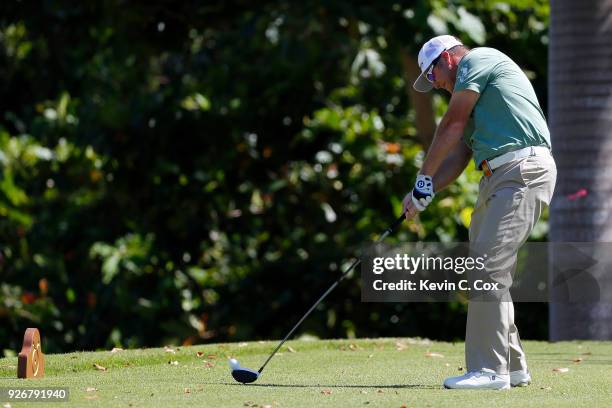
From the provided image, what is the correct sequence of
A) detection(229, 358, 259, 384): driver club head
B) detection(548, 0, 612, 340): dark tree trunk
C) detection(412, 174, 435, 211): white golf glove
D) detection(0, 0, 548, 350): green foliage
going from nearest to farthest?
detection(412, 174, 435, 211): white golf glove < detection(229, 358, 259, 384): driver club head < detection(548, 0, 612, 340): dark tree trunk < detection(0, 0, 548, 350): green foliage

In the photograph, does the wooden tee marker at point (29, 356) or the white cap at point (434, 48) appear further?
the wooden tee marker at point (29, 356)

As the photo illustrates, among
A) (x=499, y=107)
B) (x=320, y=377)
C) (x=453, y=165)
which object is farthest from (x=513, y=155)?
(x=320, y=377)

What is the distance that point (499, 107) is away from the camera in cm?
611

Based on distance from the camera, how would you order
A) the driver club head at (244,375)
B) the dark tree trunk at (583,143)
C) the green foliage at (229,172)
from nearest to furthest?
the driver club head at (244,375) → the dark tree trunk at (583,143) → the green foliage at (229,172)

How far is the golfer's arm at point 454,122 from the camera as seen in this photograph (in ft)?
20.1

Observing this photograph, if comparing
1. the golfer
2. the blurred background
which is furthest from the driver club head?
the blurred background

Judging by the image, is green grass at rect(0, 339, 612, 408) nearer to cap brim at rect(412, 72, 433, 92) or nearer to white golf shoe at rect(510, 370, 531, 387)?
white golf shoe at rect(510, 370, 531, 387)

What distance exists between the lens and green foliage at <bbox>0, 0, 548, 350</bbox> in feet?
44.3

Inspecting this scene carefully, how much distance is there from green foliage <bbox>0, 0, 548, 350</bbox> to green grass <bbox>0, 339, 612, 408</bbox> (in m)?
4.93

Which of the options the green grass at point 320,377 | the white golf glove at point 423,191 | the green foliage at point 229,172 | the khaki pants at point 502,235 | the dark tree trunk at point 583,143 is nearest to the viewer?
the green grass at point 320,377

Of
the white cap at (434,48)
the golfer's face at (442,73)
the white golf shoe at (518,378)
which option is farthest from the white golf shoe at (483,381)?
the white cap at (434,48)

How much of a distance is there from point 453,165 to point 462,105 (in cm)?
62

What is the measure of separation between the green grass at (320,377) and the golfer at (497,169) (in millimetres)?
208

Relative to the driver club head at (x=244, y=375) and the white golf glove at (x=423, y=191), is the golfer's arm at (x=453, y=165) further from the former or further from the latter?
the driver club head at (x=244, y=375)
